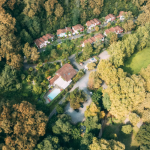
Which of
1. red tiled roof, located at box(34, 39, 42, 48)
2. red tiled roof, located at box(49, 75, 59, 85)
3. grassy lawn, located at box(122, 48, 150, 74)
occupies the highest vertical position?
red tiled roof, located at box(34, 39, 42, 48)

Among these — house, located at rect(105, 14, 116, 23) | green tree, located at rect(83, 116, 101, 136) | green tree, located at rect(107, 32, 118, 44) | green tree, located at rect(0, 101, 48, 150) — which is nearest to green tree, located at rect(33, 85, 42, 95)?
green tree, located at rect(0, 101, 48, 150)

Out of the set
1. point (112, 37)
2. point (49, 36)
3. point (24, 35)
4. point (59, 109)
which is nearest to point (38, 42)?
point (49, 36)

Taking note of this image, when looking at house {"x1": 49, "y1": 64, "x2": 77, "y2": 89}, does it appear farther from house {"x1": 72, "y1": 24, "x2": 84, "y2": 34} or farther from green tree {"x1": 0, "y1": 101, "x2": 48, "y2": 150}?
house {"x1": 72, "y1": 24, "x2": 84, "y2": 34}

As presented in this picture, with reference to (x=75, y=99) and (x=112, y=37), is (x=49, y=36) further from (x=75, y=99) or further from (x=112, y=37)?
(x=75, y=99)

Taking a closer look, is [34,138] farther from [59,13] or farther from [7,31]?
[59,13]

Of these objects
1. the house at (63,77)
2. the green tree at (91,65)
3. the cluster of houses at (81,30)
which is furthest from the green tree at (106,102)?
the cluster of houses at (81,30)

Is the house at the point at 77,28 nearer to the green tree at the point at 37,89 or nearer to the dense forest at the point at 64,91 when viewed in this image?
the dense forest at the point at 64,91
